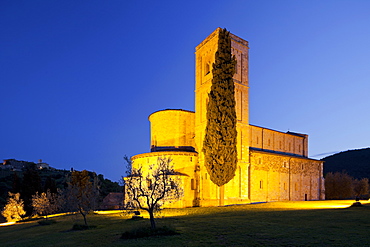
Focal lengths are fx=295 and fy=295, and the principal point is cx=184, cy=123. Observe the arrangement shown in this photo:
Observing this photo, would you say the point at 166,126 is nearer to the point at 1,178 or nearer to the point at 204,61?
the point at 204,61

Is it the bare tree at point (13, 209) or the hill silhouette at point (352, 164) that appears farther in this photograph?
the hill silhouette at point (352, 164)

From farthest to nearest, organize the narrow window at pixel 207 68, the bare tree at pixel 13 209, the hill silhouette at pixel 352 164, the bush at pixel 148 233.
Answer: the hill silhouette at pixel 352 164 → the narrow window at pixel 207 68 → the bare tree at pixel 13 209 → the bush at pixel 148 233

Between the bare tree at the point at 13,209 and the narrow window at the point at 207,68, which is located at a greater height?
the narrow window at the point at 207,68

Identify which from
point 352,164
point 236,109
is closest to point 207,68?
point 236,109

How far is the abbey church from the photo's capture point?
33.1 meters

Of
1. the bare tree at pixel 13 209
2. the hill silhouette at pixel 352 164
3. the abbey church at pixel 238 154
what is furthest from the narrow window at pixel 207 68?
the hill silhouette at pixel 352 164

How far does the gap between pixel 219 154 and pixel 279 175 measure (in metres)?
13.3

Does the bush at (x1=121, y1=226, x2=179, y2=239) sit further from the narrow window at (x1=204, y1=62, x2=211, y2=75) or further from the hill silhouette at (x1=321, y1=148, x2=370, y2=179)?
the hill silhouette at (x1=321, y1=148, x2=370, y2=179)

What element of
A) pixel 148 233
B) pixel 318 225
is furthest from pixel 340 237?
pixel 148 233

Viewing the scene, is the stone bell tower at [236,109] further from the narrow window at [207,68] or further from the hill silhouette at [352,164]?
the hill silhouette at [352,164]

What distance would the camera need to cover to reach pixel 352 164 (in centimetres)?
9281

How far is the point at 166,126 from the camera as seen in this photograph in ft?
124

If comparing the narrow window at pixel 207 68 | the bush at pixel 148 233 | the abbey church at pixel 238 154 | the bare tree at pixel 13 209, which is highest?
the narrow window at pixel 207 68

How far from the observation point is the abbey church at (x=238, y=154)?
108 ft
